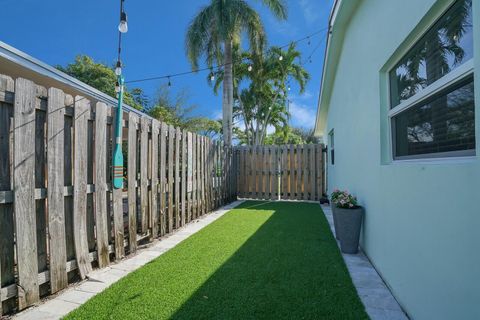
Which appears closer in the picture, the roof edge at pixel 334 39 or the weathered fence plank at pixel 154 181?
the weathered fence plank at pixel 154 181

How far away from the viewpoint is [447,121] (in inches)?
65.7

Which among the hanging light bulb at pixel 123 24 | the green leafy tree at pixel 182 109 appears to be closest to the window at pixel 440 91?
the hanging light bulb at pixel 123 24

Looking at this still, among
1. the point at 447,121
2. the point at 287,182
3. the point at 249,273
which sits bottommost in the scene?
the point at 249,273

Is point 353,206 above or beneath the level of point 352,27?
beneath

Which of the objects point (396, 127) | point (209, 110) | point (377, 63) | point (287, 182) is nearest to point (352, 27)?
point (377, 63)

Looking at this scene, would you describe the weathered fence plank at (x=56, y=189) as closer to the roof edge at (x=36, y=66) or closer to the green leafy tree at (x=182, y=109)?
the roof edge at (x=36, y=66)

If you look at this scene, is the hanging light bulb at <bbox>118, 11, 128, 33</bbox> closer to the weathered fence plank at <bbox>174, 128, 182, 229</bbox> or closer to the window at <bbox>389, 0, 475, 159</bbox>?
the weathered fence plank at <bbox>174, 128, 182, 229</bbox>

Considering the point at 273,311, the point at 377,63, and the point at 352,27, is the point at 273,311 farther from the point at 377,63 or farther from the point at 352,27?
the point at 352,27

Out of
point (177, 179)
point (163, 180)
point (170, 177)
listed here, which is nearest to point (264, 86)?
point (177, 179)

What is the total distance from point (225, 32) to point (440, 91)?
9.13 meters

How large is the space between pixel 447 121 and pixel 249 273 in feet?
7.48

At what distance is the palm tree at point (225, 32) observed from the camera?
945 centimetres

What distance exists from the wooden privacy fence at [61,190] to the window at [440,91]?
3190 mm

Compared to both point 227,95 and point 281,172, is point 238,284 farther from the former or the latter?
point 227,95
